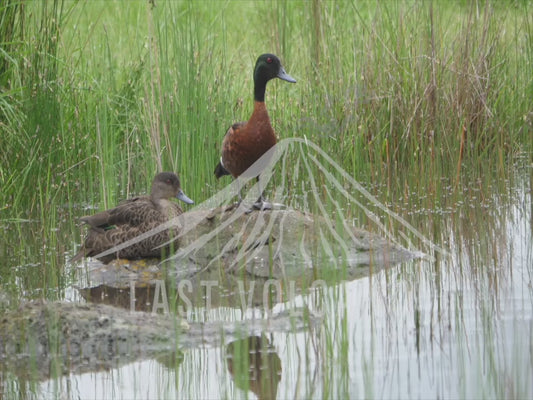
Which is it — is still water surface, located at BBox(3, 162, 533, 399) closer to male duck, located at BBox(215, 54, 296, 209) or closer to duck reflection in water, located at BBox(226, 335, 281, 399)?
duck reflection in water, located at BBox(226, 335, 281, 399)

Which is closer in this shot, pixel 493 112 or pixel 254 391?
pixel 254 391

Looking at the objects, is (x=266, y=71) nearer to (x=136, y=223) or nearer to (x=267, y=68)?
(x=267, y=68)

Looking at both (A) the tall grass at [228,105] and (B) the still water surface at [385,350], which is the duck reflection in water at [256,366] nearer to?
(B) the still water surface at [385,350]

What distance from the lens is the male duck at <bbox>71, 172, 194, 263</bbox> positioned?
5656 mm

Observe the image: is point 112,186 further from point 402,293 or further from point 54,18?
point 402,293

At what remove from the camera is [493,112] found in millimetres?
7082

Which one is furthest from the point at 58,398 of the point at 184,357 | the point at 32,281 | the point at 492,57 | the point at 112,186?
the point at 492,57

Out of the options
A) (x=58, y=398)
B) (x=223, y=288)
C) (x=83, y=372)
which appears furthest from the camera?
(x=223, y=288)

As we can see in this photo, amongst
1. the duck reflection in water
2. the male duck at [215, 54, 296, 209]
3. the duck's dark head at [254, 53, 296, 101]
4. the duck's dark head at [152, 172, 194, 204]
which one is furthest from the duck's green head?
the duck reflection in water

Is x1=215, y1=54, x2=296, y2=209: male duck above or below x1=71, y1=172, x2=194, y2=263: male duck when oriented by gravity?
above

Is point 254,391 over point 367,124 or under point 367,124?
under

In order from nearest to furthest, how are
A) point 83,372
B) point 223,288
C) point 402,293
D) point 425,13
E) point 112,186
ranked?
point 83,372, point 402,293, point 223,288, point 112,186, point 425,13

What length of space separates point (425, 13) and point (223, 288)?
2981 millimetres

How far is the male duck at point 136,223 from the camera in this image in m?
5.66
